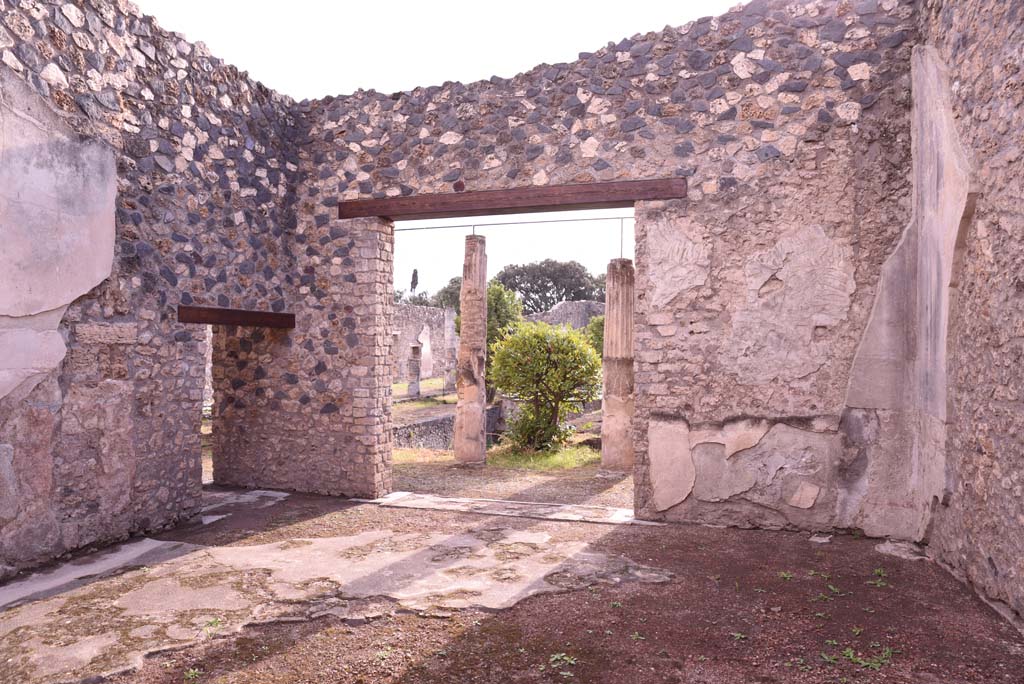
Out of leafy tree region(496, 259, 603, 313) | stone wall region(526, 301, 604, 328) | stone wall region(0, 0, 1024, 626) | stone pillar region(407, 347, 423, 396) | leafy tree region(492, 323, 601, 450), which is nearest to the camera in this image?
stone wall region(0, 0, 1024, 626)

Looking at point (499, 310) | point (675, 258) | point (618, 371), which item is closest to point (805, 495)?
point (675, 258)

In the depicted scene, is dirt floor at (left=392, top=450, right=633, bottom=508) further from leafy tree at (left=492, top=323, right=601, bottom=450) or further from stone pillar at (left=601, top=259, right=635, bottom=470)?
leafy tree at (left=492, top=323, right=601, bottom=450)

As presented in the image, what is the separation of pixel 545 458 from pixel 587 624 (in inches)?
273

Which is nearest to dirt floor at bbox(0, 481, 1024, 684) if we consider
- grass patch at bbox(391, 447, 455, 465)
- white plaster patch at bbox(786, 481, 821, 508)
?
white plaster patch at bbox(786, 481, 821, 508)

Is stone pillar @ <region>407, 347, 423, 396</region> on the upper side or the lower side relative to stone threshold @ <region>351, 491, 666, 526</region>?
upper

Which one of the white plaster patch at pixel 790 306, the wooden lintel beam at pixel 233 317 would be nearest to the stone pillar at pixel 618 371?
the white plaster patch at pixel 790 306

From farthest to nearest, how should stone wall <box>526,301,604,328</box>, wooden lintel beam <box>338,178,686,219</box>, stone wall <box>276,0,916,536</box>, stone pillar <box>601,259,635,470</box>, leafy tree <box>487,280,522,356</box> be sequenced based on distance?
stone wall <box>526,301,604,328</box> → leafy tree <box>487,280,522,356</box> → stone pillar <box>601,259,635,470</box> → wooden lintel beam <box>338,178,686,219</box> → stone wall <box>276,0,916,536</box>

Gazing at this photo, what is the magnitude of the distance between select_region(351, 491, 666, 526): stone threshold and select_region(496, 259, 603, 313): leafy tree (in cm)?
3665

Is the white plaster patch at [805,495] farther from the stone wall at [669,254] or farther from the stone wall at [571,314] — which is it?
the stone wall at [571,314]

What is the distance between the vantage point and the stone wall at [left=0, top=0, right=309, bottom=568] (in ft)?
13.3

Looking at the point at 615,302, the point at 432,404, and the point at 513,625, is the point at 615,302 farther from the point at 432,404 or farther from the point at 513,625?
the point at 432,404

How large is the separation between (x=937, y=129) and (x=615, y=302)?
18.0 ft

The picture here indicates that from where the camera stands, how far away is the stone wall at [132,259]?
4.06 meters

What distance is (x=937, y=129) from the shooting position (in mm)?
4238
